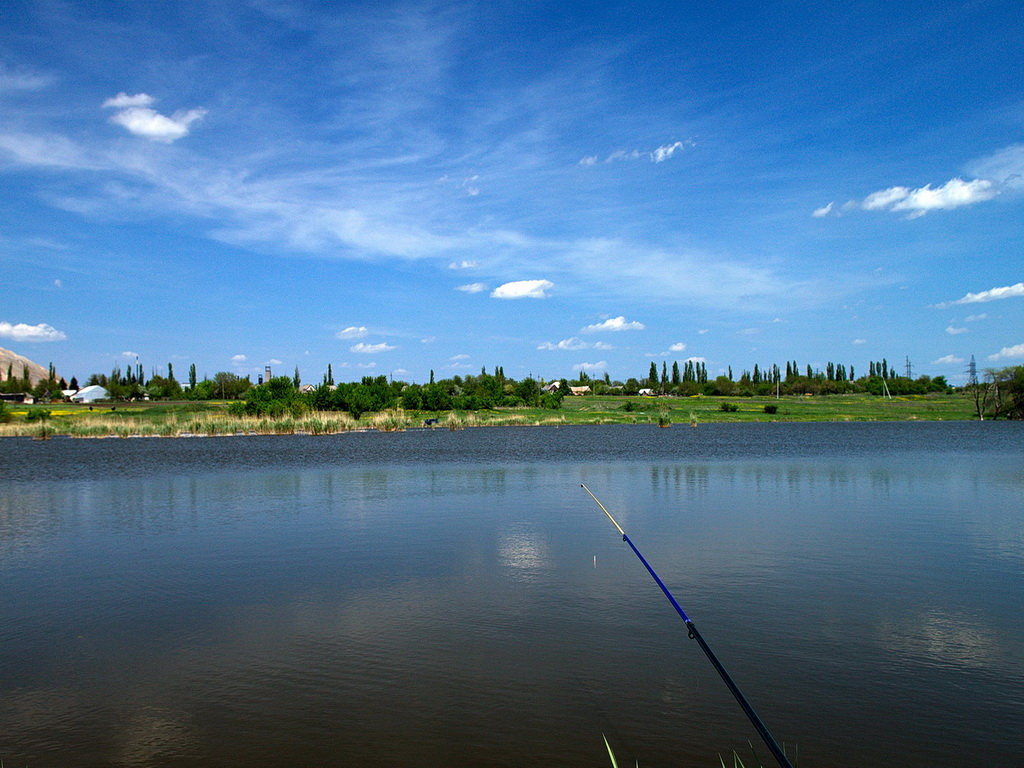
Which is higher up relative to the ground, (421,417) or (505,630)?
(421,417)

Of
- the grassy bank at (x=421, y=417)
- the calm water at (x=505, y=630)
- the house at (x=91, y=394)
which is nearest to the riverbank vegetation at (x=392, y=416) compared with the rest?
the grassy bank at (x=421, y=417)

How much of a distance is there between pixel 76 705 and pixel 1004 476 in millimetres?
31106

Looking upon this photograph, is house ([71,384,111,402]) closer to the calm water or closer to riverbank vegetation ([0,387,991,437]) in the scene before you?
riverbank vegetation ([0,387,991,437])

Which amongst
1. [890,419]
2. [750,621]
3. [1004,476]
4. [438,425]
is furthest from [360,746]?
[890,419]

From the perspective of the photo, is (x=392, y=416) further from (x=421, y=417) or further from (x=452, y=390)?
(x=452, y=390)

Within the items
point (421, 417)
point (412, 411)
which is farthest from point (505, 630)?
point (412, 411)

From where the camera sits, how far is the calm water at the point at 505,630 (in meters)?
6.72

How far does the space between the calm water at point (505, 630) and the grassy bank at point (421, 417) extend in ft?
142

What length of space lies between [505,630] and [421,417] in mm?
76343

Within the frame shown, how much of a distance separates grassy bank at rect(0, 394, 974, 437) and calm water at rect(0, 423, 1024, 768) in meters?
43.3

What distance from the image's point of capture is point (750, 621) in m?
9.84

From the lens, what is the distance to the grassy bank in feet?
202

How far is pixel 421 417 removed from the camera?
85188 millimetres

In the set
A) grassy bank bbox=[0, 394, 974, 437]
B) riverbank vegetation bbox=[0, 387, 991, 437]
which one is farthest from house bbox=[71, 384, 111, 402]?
riverbank vegetation bbox=[0, 387, 991, 437]
